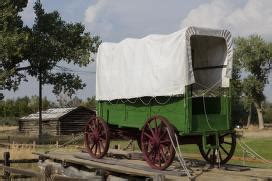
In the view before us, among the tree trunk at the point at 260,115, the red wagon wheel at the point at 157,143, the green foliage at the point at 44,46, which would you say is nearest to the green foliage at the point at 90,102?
the tree trunk at the point at 260,115

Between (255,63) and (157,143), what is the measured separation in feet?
190

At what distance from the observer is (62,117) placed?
5331cm

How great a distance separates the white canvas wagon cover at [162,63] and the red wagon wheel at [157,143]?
0.72 m

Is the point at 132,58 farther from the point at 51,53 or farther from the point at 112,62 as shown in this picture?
the point at 51,53

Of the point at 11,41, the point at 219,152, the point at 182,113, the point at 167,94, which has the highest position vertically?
the point at 11,41

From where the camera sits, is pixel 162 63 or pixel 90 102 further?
pixel 90 102

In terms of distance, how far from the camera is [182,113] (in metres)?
11.3

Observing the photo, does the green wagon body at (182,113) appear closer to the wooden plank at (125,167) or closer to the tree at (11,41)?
the wooden plank at (125,167)

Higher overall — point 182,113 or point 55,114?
point 55,114

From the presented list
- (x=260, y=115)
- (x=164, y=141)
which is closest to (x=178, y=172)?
(x=164, y=141)

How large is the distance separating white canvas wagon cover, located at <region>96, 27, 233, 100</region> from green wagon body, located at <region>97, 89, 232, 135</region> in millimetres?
244

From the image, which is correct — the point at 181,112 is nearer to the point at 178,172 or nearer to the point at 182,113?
the point at 182,113

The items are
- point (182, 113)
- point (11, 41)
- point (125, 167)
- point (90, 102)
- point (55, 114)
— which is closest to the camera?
point (182, 113)

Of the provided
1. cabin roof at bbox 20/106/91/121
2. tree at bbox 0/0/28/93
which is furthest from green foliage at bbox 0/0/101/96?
cabin roof at bbox 20/106/91/121
